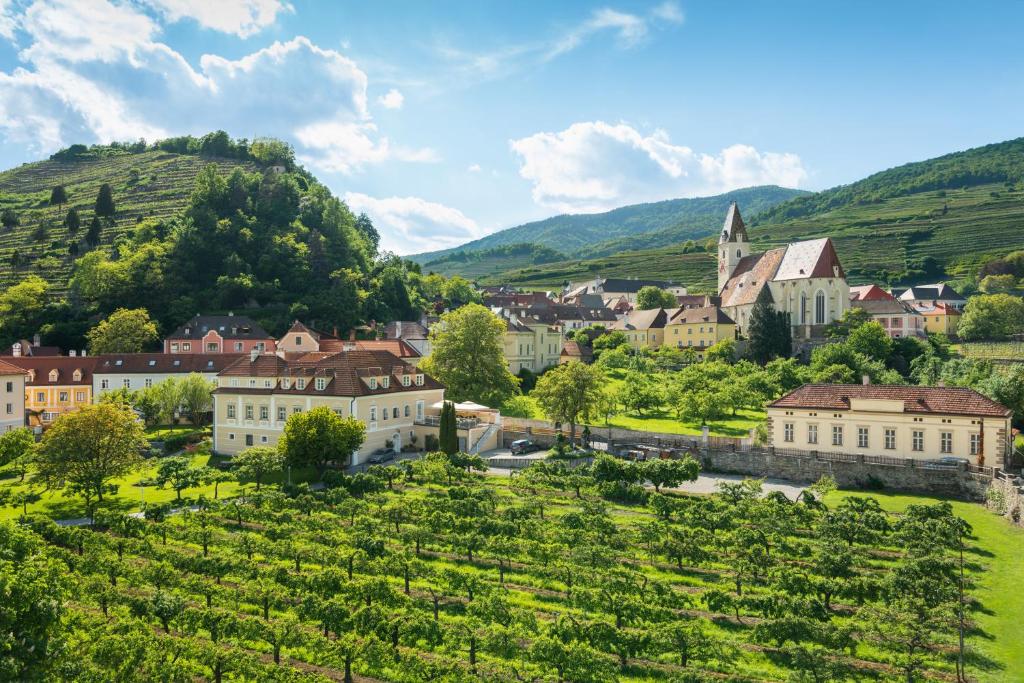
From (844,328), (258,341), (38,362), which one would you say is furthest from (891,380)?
(38,362)

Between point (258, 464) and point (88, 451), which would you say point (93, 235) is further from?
point (258, 464)

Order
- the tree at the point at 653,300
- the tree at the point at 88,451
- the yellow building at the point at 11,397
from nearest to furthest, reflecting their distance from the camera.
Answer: the tree at the point at 88,451, the yellow building at the point at 11,397, the tree at the point at 653,300

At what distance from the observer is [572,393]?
5269 centimetres

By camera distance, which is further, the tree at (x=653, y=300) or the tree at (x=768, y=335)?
the tree at (x=653, y=300)

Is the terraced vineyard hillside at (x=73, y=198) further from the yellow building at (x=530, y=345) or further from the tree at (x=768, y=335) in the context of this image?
the tree at (x=768, y=335)

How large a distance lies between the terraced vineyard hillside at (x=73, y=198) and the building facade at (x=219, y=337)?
29098mm

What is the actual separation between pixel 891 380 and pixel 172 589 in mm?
64221

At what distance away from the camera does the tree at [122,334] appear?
281ft

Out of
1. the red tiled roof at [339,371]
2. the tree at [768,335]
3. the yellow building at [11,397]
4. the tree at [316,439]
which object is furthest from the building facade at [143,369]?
the tree at [768,335]

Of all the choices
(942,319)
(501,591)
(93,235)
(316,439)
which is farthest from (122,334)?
(942,319)

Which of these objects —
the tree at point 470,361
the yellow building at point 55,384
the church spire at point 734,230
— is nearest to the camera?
the tree at point 470,361

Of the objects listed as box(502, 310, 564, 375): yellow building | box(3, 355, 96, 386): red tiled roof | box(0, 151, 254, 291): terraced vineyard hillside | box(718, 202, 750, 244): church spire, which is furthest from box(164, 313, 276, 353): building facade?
box(718, 202, 750, 244): church spire

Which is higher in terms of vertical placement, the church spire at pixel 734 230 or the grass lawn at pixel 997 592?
the church spire at pixel 734 230

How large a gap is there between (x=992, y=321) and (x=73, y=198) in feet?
549
